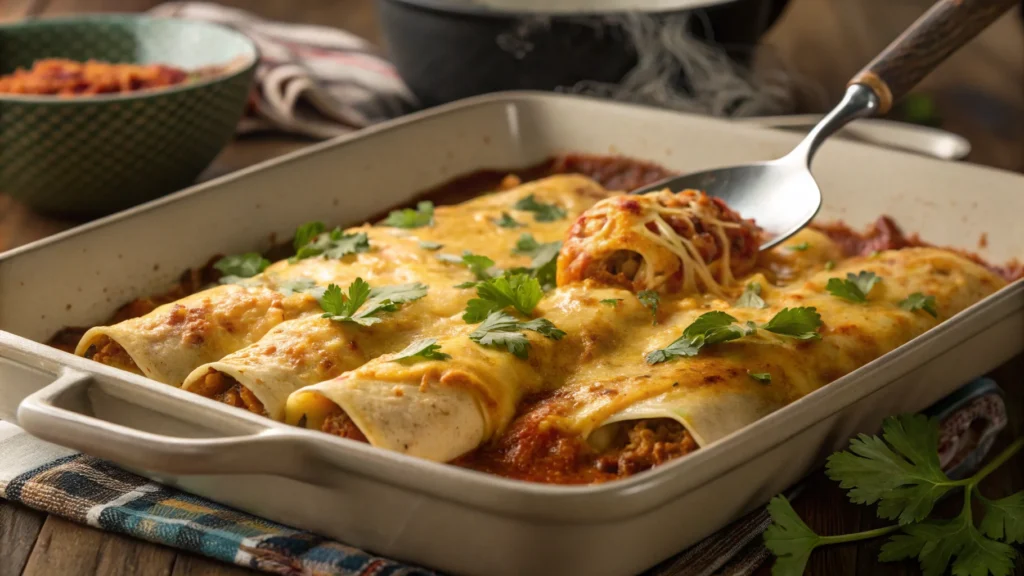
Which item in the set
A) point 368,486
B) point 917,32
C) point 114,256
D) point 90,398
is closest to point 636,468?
point 368,486

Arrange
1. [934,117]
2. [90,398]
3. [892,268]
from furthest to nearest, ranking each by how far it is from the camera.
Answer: [934,117] < [892,268] < [90,398]

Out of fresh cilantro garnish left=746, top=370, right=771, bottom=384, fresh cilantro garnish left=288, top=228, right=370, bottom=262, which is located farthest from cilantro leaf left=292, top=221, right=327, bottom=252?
fresh cilantro garnish left=746, top=370, right=771, bottom=384

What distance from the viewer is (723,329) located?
2.48 meters

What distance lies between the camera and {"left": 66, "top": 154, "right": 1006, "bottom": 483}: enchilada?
2.29m

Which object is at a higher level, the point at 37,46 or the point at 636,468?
the point at 37,46

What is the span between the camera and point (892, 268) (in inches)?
118

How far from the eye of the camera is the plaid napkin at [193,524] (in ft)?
6.97

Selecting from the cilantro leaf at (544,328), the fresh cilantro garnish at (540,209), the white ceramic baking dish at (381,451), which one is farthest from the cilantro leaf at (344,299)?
the fresh cilantro garnish at (540,209)

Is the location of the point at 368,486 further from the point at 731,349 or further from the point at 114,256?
the point at 114,256

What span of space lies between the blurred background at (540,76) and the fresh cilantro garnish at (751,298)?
1446mm

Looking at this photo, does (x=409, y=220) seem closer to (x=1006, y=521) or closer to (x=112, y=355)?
(x=112, y=355)

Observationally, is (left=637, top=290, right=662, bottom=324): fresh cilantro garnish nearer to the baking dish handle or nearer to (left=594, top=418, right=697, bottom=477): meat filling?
(left=594, top=418, right=697, bottom=477): meat filling

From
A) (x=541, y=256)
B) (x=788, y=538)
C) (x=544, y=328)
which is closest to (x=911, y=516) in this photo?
(x=788, y=538)

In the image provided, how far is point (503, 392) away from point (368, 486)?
443mm
